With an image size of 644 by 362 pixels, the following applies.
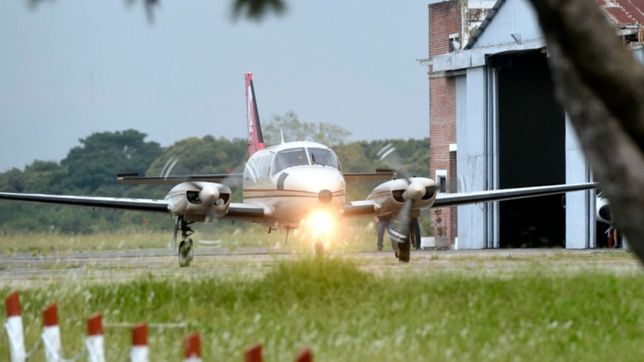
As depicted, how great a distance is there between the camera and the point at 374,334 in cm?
1091

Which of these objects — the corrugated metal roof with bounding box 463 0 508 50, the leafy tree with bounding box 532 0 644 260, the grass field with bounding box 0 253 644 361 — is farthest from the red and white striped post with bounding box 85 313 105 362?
the corrugated metal roof with bounding box 463 0 508 50

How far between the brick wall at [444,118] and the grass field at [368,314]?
3161 cm

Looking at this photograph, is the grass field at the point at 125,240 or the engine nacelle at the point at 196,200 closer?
the engine nacelle at the point at 196,200

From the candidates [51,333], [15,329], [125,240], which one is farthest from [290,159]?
[51,333]

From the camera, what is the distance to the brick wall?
47719 millimetres

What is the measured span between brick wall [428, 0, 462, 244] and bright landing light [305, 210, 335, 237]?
20.3 metres

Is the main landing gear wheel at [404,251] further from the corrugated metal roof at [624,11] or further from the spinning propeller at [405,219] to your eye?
the corrugated metal roof at [624,11]

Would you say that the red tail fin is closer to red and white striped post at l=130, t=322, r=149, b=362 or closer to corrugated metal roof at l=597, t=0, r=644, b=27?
corrugated metal roof at l=597, t=0, r=644, b=27

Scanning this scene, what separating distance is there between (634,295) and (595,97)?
23.8 ft

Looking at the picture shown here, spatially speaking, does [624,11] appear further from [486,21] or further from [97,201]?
[97,201]

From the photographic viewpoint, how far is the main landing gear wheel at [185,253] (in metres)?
25.1

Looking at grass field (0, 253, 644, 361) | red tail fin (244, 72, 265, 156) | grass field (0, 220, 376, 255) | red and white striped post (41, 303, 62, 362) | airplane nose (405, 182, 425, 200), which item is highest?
red tail fin (244, 72, 265, 156)

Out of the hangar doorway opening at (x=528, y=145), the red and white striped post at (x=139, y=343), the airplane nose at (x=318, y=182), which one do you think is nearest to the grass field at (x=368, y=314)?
the red and white striped post at (x=139, y=343)

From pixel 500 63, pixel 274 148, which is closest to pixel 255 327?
pixel 274 148
